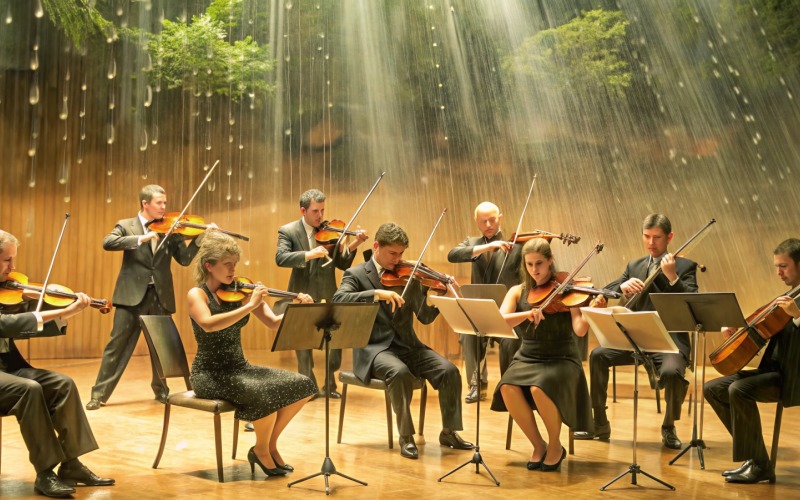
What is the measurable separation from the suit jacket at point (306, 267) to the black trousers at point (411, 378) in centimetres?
134

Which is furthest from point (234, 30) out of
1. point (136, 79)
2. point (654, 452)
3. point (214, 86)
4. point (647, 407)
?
point (654, 452)

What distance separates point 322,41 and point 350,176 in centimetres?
156

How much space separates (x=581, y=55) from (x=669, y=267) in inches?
196

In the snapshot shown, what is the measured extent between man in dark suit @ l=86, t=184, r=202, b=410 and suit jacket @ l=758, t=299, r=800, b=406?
12.2 feet

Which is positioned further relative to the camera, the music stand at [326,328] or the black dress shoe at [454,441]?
the black dress shoe at [454,441]

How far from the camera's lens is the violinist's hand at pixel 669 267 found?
15.9 feet

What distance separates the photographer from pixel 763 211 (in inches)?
325

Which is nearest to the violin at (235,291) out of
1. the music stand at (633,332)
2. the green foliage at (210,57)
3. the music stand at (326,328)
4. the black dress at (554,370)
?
the music stand at (326,328)

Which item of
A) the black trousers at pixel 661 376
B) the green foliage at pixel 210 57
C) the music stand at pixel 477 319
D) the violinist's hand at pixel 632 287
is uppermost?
the green foliage at pixel 210 57

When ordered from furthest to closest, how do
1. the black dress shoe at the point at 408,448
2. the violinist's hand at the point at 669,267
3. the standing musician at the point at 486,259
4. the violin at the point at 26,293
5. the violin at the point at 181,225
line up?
the standing musician at the point at 486,259, the violin at the point at 181,225, the violinist's hand at the point at 669,267, the black dress shoe at the point at 408,448, the violin at the point at 26,293

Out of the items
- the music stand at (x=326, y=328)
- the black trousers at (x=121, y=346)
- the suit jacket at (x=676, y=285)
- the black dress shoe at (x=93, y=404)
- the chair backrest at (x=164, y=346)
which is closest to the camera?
the music stand at (x=326, y=328)

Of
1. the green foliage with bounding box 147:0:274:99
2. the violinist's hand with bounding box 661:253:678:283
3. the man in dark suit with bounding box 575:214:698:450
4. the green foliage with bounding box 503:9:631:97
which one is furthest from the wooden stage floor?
the green foliage with bounding box 503:9:631:97

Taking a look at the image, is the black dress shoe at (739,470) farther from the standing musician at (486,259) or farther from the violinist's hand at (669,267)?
the standing musician at (486,259)

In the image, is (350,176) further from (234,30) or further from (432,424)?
(432,424)
